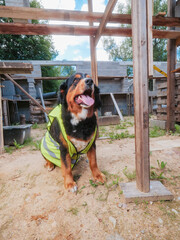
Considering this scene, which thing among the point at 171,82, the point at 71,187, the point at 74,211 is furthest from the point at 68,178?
the point at 171,82

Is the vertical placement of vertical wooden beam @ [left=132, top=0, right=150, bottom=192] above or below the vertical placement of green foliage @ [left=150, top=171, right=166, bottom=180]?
above

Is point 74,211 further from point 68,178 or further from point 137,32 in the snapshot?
point 137,32

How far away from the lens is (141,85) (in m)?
1.36

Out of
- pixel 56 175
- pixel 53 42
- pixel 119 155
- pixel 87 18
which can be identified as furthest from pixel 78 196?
pixel 53 42

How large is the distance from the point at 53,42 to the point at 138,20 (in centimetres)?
2554

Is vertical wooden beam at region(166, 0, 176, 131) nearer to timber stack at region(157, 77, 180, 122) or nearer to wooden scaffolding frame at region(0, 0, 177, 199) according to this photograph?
wooden scaffolding frame at region(0, 0, 177, 199)

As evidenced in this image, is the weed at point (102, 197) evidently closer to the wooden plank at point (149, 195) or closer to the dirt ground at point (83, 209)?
the dirt ground at point (83, 209)

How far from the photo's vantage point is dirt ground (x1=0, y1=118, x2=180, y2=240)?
46.3 inches

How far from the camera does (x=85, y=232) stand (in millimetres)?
1185

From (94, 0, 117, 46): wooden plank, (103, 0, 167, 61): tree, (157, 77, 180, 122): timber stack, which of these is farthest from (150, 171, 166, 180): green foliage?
(103, 0, 167, 61): tree

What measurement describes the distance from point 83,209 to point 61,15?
3.31 meters

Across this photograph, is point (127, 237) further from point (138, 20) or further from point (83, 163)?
point (138, 20)

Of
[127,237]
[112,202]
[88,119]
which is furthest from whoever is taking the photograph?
[88,119]

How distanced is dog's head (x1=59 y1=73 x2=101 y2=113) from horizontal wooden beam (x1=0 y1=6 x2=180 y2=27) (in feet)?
5.57
